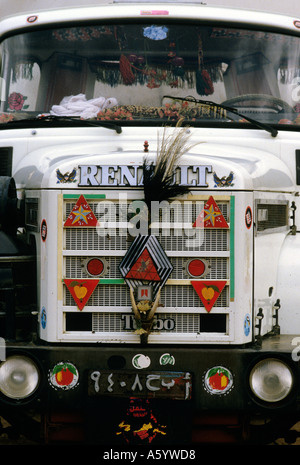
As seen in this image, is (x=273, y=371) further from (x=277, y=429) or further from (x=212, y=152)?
(x=212, y=152)

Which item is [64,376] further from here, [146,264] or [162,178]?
[162,178]

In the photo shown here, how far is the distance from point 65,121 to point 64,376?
A: 71.6 inches

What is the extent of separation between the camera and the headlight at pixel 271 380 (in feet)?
13.8

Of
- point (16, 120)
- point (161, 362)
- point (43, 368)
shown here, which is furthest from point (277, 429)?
point (16, 120)

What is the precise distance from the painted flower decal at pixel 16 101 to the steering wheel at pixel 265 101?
1.46m

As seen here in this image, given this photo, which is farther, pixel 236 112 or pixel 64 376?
pixel 236 112

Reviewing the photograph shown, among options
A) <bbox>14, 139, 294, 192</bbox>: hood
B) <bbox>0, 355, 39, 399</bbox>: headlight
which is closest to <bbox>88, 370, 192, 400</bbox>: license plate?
<bbox>0, 355, 39, 399</bbox>: headlight

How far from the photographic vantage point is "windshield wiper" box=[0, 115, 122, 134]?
5.11 metres

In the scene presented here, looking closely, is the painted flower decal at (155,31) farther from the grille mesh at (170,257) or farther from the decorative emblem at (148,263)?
the grille mesh at (170,257)

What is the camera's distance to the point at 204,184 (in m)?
4.29

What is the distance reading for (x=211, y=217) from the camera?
429 cm

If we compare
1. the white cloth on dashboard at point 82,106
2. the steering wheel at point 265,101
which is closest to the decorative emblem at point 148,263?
the white cloth on dashboard at point 82,106

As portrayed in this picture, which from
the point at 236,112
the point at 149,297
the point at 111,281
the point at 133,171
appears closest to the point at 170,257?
the point at 149,297

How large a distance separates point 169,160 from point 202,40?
5.57ft
